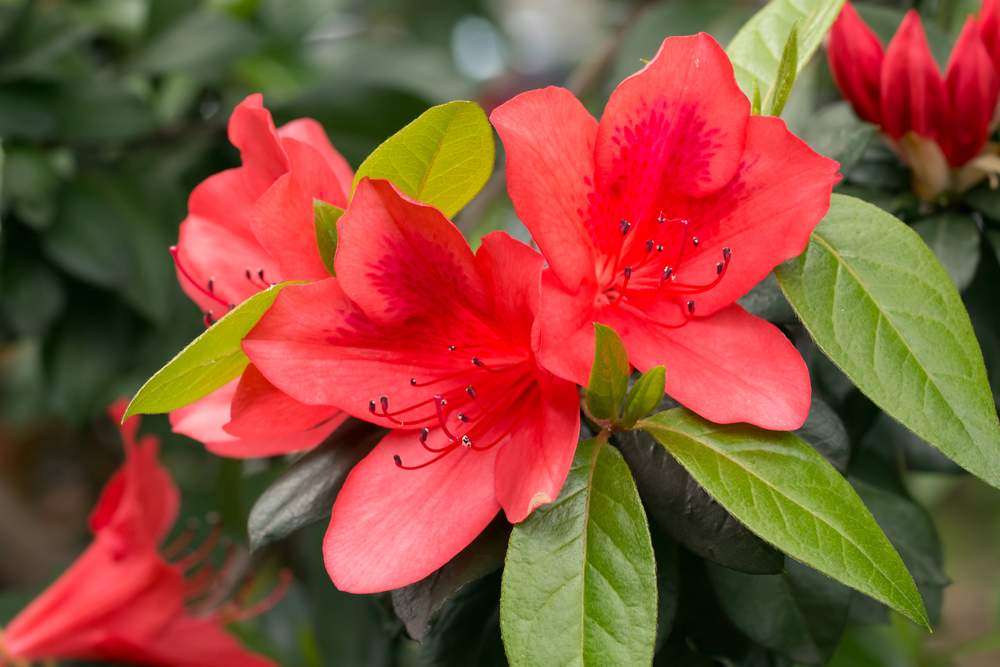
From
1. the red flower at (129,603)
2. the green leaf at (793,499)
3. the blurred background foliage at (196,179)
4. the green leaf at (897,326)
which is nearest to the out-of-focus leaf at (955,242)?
the blurred background foliage at (196,179)

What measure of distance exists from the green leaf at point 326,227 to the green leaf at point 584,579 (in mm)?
181

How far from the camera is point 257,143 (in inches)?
26.8

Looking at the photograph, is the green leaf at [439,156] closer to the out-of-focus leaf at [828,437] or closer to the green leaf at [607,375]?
the green leaf at [607,375]

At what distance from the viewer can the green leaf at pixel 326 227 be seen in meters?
0.60

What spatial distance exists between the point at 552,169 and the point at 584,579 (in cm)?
22

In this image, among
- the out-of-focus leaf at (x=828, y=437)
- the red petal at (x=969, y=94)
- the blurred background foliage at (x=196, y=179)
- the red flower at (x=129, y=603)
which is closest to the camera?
the out-of-focus leaf at (x=828, y=437)

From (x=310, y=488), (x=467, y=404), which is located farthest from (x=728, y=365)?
(x=310, y=488)

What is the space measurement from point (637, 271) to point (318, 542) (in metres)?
0.74

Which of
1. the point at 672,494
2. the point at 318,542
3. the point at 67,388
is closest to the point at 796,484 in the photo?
the point at 672,494

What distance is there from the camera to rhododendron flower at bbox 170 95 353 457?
63cm

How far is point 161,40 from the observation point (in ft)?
4.73

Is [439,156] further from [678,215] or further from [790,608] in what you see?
[790,608]

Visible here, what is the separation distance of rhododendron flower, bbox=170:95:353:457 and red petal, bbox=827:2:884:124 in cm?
37

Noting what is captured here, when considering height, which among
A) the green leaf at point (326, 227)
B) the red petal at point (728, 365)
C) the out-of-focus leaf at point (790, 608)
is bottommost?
the out-of-focus leaf at point (790, 608)
